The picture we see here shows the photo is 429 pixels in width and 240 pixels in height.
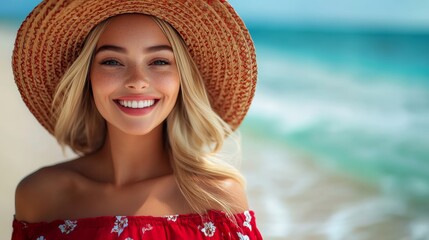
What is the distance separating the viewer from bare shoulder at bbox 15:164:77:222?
280cm

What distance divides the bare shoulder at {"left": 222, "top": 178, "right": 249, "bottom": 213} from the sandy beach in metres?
2.16

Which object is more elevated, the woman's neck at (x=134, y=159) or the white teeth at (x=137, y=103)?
the white teeth at (x=137, y=103)

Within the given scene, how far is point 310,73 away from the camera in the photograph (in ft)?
41.0

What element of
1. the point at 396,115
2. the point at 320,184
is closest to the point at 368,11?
the point at 396,115

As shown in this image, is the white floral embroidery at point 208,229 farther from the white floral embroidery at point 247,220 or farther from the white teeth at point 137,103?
the white teeth at point 137,103

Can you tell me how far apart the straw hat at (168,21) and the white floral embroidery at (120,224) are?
66cm

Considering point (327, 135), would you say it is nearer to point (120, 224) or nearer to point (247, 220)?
point (247, 220)

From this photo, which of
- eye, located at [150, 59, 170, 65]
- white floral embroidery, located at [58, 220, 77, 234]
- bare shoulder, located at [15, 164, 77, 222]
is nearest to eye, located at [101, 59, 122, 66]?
eye, located at [150, 59, 170, 65]

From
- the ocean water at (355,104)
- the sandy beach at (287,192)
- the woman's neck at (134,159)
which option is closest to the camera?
the woman's neck at (134,159)

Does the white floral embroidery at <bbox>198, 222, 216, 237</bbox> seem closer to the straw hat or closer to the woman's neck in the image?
the woman's neck

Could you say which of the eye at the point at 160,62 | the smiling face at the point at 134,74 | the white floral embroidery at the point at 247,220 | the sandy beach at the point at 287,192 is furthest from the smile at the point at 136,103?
the sandy beach at the point at 287,192

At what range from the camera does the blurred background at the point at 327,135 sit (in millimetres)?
5578

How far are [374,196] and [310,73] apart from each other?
21.2ft

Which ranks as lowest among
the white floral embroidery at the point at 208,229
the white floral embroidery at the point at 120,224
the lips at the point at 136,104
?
the white floral embroidery at the point at 120,224
